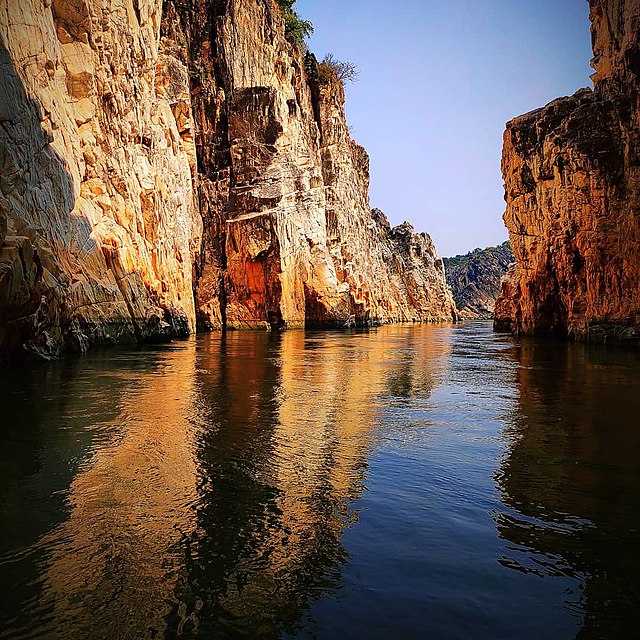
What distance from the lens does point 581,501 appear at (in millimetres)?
4875

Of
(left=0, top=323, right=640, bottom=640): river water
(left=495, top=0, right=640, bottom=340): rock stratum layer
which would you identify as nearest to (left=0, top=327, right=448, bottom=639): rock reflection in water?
(left=0, top=323, right=640, bottom=640): river water

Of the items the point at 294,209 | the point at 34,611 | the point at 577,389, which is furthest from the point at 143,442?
the point at 294,209

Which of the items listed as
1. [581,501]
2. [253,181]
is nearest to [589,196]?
[253,181]

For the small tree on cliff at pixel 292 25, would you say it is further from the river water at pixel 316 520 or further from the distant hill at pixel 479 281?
the distant hill at pixel 479 281

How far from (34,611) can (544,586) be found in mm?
2931

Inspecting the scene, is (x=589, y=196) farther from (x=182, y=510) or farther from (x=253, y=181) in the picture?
(x=182, y=510)

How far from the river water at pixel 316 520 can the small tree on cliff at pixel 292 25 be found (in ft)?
197

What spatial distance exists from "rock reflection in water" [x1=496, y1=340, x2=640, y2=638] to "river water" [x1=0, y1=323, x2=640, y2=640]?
21mm

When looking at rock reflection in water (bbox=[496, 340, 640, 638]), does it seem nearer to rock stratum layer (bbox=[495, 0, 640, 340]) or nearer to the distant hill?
rock stratum layer (bbox=[495, 0, 640, 340])

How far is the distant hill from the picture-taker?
152250 mm

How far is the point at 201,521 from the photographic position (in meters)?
4.32

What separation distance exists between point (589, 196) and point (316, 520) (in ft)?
99.6

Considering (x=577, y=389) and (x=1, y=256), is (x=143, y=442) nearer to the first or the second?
(x=1, y=256)

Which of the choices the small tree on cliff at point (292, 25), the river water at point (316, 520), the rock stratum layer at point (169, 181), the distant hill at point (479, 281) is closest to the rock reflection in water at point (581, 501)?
the river water at point (316, 520)
